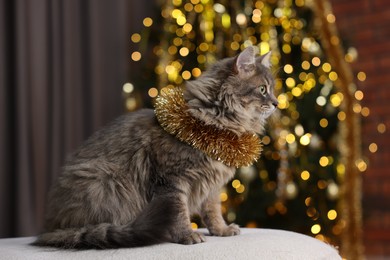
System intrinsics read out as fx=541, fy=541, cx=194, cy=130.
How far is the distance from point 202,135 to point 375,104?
93.0 inches

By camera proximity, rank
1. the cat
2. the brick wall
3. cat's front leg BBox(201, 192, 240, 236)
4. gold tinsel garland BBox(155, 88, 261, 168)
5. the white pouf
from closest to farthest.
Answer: the white pouf < the cat < gold tinsel garland BBox(155, 88, 261, 168) < cat's front leg BBox(201, 192, 240, 236) < the brick wall

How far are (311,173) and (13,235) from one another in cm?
139

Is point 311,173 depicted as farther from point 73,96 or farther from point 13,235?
point 13,235

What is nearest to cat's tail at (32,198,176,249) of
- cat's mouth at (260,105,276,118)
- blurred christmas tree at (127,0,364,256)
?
cat's mouth at (260,105,276,118)

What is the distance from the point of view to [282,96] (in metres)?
2.52

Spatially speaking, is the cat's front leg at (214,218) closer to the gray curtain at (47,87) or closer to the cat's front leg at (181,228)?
the cat's front leg at (181,228)

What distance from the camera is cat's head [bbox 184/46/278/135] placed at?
149 centimetres

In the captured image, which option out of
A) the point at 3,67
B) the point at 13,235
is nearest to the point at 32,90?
the point at 3,67

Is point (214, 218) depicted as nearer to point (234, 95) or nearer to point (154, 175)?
point (154, 175)

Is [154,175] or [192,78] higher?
[192,78]

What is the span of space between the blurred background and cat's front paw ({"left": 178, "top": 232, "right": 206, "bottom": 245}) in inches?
44.7

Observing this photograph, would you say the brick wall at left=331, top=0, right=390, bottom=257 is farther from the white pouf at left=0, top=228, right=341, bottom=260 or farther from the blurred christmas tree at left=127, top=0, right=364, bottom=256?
the white pouf at left=0, top=228, right=341, bottom=260

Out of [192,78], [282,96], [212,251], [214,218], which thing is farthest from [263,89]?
[192,78]

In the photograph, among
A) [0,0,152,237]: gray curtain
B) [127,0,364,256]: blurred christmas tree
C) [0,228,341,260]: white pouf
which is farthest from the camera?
[127,0,364,256]: blurred christmas tree
